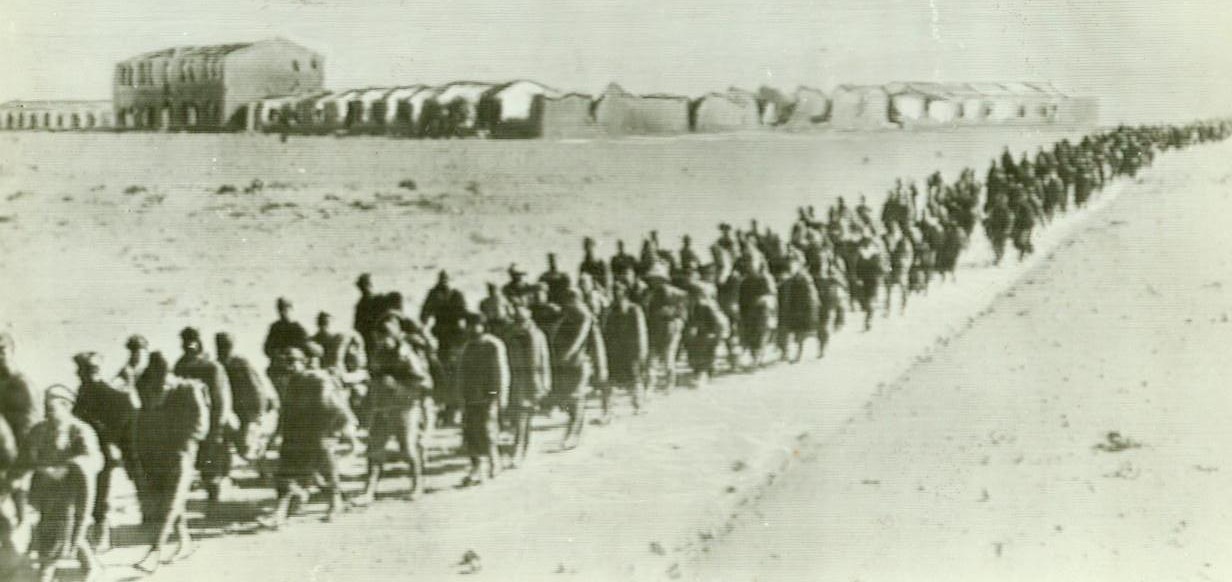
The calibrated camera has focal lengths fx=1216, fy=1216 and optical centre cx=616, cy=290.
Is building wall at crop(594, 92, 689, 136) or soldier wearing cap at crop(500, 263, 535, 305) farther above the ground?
building wall at crop(594, 92, 689, 136)

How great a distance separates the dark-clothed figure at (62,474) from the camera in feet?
18.1

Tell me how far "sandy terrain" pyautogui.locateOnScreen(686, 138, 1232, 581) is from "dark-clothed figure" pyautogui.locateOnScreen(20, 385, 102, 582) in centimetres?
292

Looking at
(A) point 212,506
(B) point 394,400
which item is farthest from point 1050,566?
(A) point 212,506

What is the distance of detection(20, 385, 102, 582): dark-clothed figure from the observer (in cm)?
553

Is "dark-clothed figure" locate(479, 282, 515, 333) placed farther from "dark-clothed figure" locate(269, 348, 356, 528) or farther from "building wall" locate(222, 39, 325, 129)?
"building wall" locate(222, 39, 325, 129)

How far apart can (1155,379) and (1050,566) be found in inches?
61.0

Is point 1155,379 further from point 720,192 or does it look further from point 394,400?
point 394,400

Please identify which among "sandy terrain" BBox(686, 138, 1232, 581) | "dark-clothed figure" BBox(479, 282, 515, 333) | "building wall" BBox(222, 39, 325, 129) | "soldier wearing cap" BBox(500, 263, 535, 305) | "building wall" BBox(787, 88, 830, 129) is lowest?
"sandy terrain" BBox(686, 138, 1232, 581)

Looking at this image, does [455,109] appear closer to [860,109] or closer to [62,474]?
[860,109]

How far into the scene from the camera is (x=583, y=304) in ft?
24.3

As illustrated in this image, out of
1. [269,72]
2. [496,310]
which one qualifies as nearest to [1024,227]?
[496,310]

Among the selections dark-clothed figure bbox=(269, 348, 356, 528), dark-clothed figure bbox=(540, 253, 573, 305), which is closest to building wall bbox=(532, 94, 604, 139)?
dark-clothed figure bbox=(540, 253, 573, 305)

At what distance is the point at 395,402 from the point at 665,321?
2.37 metres

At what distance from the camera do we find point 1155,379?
289 inches
